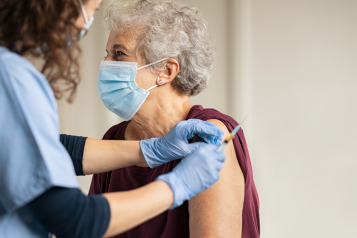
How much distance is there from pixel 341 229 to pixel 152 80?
162 centimetres

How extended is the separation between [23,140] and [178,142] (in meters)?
0.59

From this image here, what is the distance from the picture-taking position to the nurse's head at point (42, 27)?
2.55ft

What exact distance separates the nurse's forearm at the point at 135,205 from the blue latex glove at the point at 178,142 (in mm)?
353

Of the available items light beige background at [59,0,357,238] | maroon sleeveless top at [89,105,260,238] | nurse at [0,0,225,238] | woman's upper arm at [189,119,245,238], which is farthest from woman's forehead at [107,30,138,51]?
light beige background at [59,0,357,238]

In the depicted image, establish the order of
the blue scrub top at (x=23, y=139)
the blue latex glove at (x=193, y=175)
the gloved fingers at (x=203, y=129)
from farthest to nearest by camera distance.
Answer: the gloved fingers at (x=203, y=129) → the blue latex glove at (x=193, y=175) → the blue scrub top at (x=23, y=139)

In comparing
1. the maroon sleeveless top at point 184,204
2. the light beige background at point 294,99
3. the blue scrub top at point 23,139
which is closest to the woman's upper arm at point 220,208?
the maroon sleeveless top at point 184,204

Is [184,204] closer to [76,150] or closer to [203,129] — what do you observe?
[203,129]

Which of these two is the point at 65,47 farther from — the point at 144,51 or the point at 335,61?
the point at 335,61

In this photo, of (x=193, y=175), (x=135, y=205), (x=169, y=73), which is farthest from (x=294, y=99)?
(x=135, y=205)

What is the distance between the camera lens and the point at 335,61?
6.77ft

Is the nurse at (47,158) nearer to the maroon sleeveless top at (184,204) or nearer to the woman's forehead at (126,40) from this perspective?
the maroon sleeveless top at (184,204)

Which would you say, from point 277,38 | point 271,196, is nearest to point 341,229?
point 271,196

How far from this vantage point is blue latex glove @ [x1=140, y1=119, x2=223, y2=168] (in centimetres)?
117

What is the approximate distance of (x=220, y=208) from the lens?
1173 millimetres
